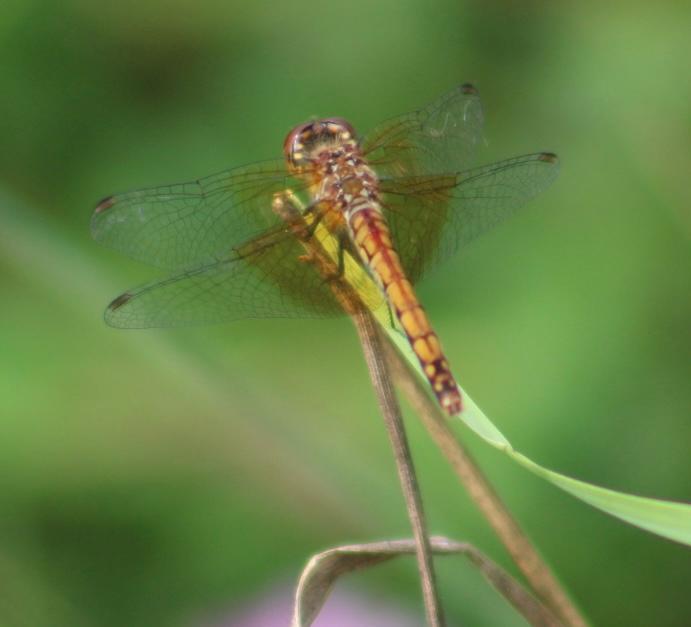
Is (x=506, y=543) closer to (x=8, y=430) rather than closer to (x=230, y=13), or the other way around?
(x=8, y=430)

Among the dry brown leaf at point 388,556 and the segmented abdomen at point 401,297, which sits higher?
the segmented abdomen at point 401,297

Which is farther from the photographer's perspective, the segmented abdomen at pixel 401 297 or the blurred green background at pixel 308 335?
the blurred green background at pixel 308 335

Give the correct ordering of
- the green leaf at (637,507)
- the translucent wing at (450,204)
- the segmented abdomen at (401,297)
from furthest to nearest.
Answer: the translucent wing at (450,204) → the segmented abdomen at (401,297) → the green leaf at (637,507)

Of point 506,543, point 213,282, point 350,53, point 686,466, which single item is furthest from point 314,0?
point 506,543

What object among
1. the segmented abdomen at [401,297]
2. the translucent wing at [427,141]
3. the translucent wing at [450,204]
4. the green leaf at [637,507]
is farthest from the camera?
the translucent wing at [427,141]

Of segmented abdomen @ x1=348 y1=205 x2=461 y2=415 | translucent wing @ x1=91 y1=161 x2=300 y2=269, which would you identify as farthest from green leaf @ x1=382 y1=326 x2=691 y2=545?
translucent wing @ x1=91 y1=161 x2=300 y2=269

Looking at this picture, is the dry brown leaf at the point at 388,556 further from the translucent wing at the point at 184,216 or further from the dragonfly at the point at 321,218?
the translucent wing at the point at 184,216

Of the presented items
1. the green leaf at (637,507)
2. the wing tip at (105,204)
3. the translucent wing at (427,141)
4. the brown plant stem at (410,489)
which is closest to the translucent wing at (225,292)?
the wing tip at (105,204)

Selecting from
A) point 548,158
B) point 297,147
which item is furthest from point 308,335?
point 548,158
